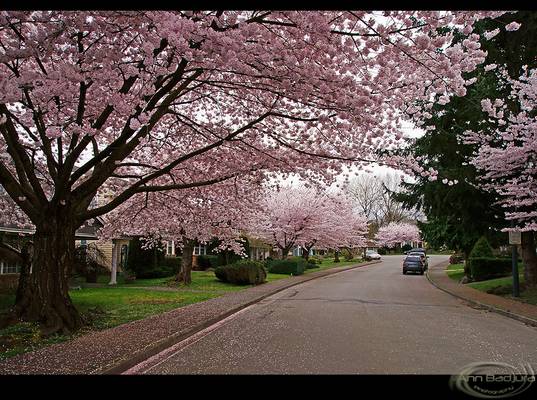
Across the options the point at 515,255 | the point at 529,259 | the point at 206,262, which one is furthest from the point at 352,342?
the point at 206,262

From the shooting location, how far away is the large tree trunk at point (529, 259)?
19.6 m

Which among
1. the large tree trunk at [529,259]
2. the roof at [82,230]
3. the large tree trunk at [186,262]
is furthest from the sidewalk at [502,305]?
the roof at [82,230]

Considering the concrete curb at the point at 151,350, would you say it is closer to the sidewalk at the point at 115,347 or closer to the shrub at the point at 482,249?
the sidewalk at the point at 115,347

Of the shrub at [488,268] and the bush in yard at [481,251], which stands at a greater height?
the bush in yard at [481,251]

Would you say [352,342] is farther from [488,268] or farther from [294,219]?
[294,219]

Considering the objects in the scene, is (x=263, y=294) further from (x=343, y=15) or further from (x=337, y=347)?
(x=343, y=15)

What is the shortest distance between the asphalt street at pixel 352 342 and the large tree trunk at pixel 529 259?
6.07 metres

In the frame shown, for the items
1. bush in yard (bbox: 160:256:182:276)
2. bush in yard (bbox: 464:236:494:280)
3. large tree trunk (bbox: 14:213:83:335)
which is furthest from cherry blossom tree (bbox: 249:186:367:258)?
large tree trunk (bbox: 14:213:83:335)

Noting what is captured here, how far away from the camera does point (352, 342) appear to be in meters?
8.95

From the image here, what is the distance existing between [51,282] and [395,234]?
79.6m

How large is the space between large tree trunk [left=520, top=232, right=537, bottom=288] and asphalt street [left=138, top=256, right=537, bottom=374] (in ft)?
19.9

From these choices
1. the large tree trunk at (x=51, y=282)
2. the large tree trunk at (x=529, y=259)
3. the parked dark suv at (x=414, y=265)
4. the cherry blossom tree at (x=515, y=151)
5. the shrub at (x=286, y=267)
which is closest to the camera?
the large tree trunk at (x=51, y=282)
